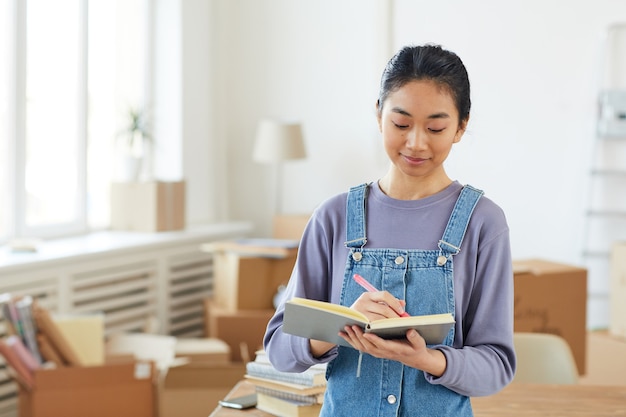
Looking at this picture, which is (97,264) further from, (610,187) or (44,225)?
(610,187)

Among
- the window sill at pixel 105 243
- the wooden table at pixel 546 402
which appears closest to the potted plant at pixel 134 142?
the window sill at pixel 105 243

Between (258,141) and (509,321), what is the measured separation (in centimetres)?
421

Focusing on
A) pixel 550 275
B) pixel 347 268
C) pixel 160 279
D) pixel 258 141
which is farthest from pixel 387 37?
pixel 347 268

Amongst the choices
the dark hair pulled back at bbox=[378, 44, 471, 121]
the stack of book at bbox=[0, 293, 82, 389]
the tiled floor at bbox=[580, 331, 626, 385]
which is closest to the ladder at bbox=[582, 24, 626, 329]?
the tiled floor at bbox=[580, 331, 626, 385]

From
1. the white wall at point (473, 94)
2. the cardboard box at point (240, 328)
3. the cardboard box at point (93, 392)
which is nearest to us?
the cardboard box at point (93, 392)

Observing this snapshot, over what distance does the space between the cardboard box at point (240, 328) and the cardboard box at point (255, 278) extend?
48 millimetres

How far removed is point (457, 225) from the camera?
56.4 inches

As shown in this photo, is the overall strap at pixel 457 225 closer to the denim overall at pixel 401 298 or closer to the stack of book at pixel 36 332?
the denim overall at pixel 401 298

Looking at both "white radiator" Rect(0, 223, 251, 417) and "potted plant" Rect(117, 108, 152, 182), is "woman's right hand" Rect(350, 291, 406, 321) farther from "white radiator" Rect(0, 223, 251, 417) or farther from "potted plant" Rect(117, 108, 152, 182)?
"potted plant" Rect(117, 108, 152, 182)

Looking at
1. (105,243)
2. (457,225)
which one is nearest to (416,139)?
(457,225)

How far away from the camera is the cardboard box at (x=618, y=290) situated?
5.22 metres

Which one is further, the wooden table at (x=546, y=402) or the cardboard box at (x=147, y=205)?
the cardboard box at (x=147, y=205)

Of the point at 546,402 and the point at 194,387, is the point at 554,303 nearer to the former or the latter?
the point at 194,387

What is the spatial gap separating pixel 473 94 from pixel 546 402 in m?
3.78
